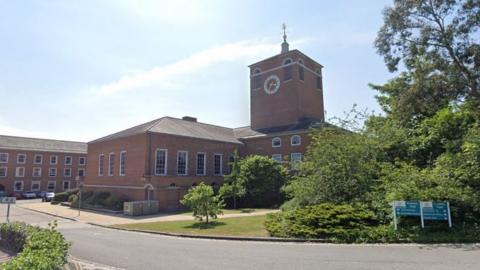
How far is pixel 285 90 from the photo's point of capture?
132 feet

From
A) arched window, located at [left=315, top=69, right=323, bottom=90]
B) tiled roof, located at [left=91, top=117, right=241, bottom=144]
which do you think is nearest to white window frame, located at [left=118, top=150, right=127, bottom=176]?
tiled roof, located at [left=91, top=117, right=241, bottom=144]

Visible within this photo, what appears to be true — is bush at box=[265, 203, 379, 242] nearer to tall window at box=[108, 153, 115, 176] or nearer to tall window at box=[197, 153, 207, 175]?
tall window at box=[197, 153, 207, 175]

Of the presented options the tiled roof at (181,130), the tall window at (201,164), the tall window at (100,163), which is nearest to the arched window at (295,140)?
the tiled roof at (181,130)

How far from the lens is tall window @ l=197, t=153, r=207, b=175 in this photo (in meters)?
34.3

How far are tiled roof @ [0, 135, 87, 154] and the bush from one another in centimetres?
5704

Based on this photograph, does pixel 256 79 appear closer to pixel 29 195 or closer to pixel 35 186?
pixel 29 195

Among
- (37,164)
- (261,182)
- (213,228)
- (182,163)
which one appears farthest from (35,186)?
(213,228)

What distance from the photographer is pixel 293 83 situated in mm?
39594

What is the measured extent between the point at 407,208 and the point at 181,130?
84.3 feet

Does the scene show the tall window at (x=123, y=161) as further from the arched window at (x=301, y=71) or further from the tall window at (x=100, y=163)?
the arched window at (x=301, y=71)

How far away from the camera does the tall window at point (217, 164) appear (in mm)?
36094

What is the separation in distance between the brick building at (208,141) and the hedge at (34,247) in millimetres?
17828

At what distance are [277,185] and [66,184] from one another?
155ft

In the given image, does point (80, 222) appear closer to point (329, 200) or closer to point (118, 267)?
point (118, 267)
